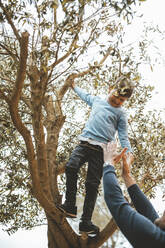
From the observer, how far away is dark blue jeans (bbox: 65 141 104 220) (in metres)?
3.54

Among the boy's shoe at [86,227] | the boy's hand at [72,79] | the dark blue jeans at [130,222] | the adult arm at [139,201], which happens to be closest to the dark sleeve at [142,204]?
the adult arm at [139,201]

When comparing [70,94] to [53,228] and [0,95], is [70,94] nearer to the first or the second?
[53,228]

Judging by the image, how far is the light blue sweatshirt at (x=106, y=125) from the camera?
3.76 m

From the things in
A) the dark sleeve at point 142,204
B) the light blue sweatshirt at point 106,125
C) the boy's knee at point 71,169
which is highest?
the light blue sweatshirt at point 106,125

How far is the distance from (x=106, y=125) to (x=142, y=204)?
1.77 m

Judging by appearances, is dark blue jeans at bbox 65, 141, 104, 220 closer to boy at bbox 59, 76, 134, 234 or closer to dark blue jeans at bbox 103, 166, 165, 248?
boy at bbox 59, 76, 134, 234

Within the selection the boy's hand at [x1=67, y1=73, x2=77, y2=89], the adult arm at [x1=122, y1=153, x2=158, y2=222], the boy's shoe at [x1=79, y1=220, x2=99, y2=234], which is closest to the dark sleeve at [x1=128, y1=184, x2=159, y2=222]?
the adult arm at [x1=122, y1=153, x2=158, y2=222]

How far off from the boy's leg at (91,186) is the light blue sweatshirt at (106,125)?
0.23 metres

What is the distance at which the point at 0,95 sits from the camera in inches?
106

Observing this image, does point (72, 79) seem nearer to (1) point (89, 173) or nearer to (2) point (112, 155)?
(1) point (89, 173)

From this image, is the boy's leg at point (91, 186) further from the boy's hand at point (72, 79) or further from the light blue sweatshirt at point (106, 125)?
the boy's hand at point (72, 79)

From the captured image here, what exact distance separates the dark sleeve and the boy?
1.26 meters

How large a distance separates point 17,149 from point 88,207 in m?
3.06

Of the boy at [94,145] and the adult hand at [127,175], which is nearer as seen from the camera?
the adult hand at [127,175]
